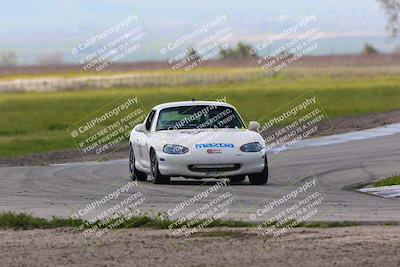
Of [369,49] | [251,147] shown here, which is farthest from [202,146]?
[369,49]

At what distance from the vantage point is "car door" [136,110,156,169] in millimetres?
22578

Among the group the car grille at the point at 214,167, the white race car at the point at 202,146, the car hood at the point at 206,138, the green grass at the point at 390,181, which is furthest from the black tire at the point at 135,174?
the green grass at the point at 390,181

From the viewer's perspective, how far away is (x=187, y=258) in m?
12.7

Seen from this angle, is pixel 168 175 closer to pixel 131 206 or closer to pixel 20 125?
pixel 131 206

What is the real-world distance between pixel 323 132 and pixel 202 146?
14277 mm

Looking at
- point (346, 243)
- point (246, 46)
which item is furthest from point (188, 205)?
point (246, 46)

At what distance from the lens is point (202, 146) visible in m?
21.6

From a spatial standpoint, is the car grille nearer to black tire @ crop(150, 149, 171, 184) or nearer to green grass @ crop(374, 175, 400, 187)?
black tire @ crop(150, 149, 171, 184)

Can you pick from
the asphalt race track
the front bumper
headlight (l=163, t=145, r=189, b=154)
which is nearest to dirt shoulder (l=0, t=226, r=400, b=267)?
the asphalt race track

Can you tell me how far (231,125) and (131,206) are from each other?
498 centimetres

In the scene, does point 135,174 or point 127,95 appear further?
point 127,95

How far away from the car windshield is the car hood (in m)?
0.25

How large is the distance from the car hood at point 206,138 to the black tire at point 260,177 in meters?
0.43

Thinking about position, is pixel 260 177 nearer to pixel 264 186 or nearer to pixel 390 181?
pixel 264 186
